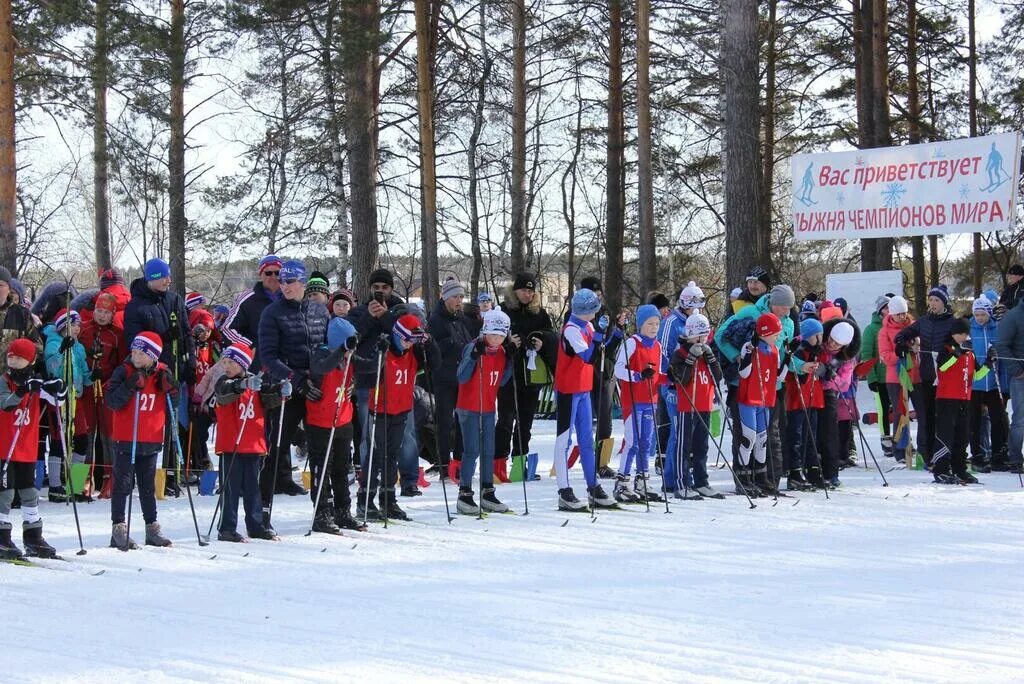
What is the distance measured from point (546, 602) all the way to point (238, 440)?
272 cm

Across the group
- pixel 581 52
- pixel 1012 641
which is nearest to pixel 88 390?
pixel 1012 641

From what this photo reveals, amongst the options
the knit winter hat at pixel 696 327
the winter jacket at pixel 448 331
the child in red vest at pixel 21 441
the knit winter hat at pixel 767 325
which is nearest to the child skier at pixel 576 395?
the knit winter hat at pixel 696 327

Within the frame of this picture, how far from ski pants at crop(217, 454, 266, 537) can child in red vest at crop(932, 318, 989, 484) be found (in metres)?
6.55

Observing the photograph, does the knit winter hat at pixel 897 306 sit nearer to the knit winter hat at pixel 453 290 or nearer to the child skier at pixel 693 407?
the child skier at pixel 693 407

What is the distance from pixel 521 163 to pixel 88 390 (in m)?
11.6

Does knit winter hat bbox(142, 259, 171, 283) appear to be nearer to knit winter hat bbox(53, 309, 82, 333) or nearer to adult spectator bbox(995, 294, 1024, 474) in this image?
knit winter hat bbox(53, 309, 82, 333)

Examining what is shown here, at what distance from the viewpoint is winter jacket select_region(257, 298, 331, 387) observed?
8.09 m

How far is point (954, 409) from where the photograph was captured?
11.4 metres

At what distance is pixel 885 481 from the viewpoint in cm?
1119

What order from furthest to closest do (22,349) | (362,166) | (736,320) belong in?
1. (362,166)
2. (736,320)
3. (22,349)

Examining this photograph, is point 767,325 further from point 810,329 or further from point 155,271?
point 155,271

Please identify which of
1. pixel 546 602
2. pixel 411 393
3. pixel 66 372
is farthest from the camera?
pixel 66 372

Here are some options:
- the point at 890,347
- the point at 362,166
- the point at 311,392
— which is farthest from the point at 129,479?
the point at 362,166

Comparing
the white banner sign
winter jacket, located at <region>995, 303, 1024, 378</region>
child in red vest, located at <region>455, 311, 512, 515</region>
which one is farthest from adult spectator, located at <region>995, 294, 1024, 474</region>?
the white banner sign
